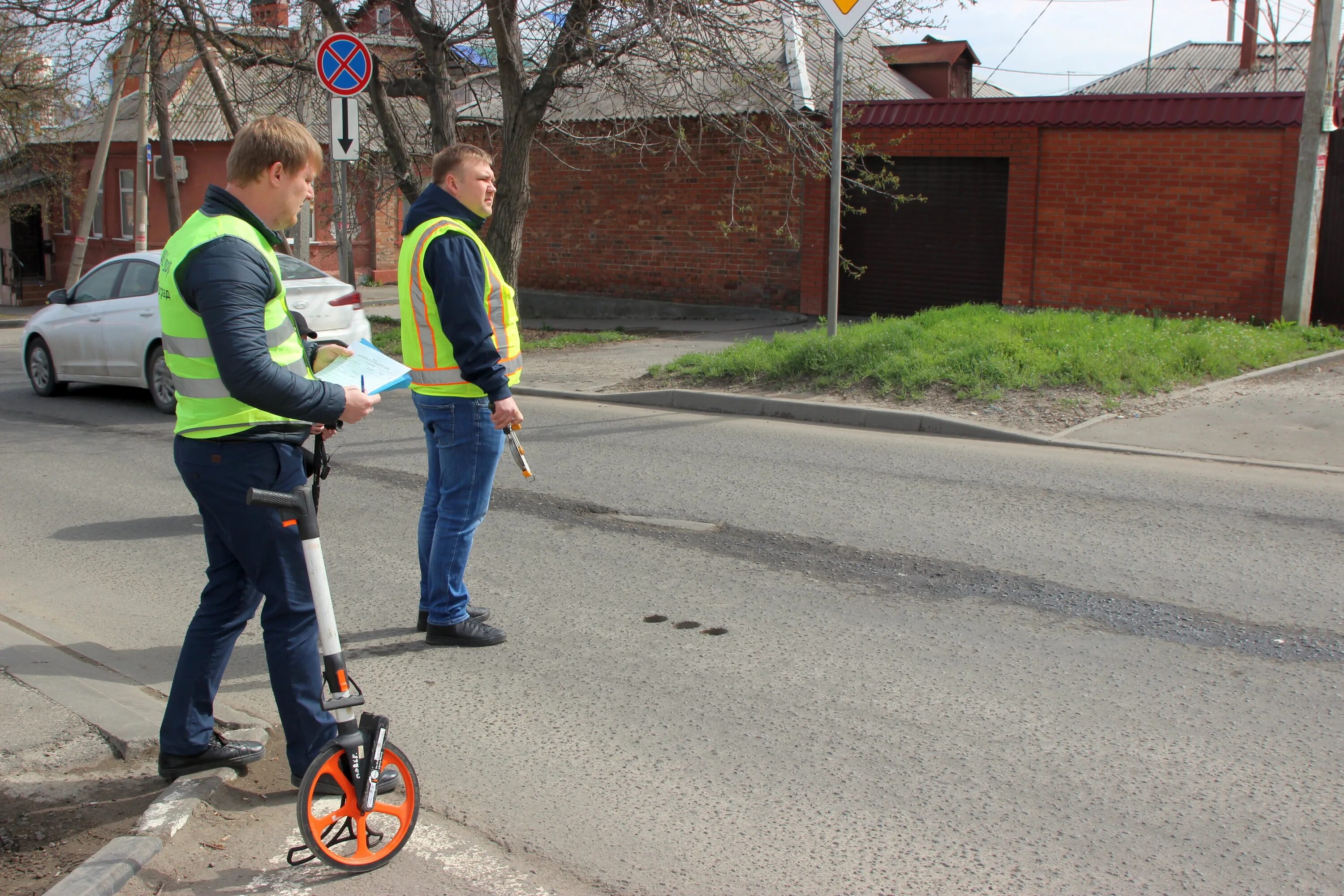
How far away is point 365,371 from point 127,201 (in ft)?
106

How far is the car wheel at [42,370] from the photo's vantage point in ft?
39.4

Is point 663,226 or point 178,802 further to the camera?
point 663,226

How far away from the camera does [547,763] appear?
3775mm

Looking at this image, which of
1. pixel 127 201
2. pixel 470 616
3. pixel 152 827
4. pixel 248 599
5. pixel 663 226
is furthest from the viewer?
pixel 127 201

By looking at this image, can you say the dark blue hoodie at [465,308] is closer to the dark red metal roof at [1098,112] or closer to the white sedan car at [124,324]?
the white sedan car at [124,324]

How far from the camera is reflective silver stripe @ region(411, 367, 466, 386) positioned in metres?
4.54

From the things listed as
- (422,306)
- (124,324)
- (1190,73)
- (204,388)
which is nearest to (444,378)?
(422,306)

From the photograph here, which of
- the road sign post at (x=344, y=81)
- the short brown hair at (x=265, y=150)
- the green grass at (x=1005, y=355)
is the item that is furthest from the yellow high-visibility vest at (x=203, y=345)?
the road sign post at (x=344, y=81)

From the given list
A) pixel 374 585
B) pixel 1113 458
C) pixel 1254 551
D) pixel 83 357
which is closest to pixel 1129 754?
pixel 1254 551

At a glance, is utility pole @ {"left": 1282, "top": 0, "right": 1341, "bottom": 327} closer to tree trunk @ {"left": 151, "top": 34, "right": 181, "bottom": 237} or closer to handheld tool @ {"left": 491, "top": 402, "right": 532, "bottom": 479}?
handheld tool @ {"left": 491, "top": 402, "right": 532, "bottom": 479}

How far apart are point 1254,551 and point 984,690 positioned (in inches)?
99.8

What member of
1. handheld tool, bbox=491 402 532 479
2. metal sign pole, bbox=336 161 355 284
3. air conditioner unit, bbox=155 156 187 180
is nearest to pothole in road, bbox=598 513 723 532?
handheld tool, bbox=491 402 532 479

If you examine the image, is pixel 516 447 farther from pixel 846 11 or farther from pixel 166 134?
pixel 166 134

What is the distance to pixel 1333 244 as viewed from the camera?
1435cm
